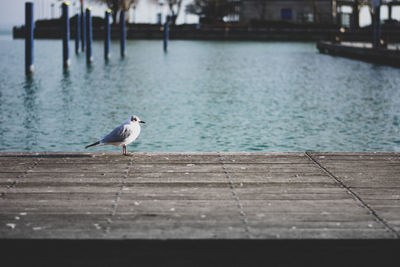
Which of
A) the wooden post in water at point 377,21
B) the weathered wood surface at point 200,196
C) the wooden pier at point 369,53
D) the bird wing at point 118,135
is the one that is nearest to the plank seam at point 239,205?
the weathered wood surface at point 200,196

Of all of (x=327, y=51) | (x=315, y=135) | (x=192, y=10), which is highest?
(x=192, y=10)

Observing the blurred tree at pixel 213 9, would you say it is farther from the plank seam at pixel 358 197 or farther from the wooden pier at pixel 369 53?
the plank seam at pixel 358 197

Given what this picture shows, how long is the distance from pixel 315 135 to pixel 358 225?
9704 millimetres

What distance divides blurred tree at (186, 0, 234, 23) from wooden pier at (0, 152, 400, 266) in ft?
289

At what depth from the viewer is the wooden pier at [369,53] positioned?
33406 mm

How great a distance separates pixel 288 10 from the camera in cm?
8981

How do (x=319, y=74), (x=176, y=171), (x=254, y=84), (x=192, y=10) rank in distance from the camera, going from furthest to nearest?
(x=192, y=10)
(x=319, y=74)
(x=254, y=84)
(x=176, y=171)

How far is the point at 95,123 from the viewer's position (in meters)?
15.2

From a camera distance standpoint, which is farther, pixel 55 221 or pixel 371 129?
pixel 371 129

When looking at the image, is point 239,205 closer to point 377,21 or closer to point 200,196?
point 200,196

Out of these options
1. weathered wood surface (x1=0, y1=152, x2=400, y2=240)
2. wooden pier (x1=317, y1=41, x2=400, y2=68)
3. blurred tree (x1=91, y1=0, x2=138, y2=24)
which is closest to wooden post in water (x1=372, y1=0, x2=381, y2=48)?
wooden pier (x1=317, y1=41, x2=400, y2=68)

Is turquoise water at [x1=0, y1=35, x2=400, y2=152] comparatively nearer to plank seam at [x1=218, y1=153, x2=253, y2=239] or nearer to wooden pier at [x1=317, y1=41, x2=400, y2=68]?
wooden pier at [x1=317, y1=41, x2=400, y2=68]

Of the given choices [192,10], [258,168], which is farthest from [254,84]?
[192,10]

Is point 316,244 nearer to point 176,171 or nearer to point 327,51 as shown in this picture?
point 176,171
